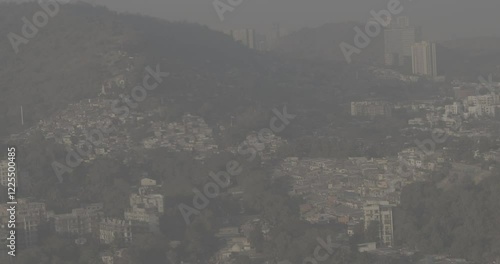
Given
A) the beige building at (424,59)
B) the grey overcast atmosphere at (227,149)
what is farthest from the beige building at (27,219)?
the beige building at (424,59)

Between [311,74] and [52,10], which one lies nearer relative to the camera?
[52,10]

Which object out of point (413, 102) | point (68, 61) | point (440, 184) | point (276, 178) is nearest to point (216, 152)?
point (276, 178)

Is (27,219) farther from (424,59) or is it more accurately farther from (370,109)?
(424,59)

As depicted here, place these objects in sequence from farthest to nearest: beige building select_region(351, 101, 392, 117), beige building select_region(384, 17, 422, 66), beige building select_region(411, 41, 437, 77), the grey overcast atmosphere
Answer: beige building select_region(384, 17, 422, 66) → beige building select_region(411, 41, 437, 77) → beige building select_region(351, 101, 392, 117) → the grey overcast atmosphere

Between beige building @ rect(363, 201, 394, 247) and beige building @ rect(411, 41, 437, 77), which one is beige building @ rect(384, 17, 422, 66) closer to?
beige building @ rect(411, 41, 437, 77)

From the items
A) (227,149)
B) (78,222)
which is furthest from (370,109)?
(78,222)

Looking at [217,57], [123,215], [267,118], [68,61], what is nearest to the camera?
[123,215]

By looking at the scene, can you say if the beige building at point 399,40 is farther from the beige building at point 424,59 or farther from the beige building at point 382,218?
the beige building at point 382,218

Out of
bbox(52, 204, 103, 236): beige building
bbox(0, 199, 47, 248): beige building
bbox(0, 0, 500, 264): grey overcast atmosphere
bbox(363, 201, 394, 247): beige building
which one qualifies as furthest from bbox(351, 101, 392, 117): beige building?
bbox(0, 199, 47, 248): beige building

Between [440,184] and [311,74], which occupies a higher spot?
[311,74]

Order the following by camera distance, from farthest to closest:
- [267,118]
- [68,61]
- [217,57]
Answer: [217,57]
[68,61]
[267,118]

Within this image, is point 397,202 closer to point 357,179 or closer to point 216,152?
point 357,179
